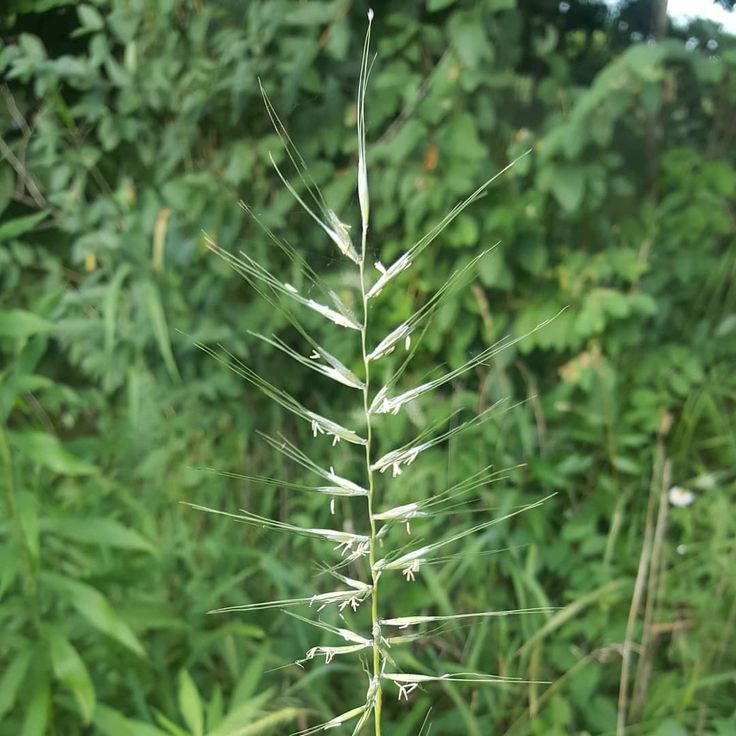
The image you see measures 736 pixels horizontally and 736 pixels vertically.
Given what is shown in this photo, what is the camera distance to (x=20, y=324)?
78cm

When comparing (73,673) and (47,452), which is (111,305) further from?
(73,673)

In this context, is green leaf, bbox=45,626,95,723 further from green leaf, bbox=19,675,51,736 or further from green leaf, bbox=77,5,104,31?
green leaf, bbox=77,5,104,31

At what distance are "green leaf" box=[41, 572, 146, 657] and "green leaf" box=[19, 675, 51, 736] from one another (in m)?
0.08

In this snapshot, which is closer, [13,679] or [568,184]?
[13,679]

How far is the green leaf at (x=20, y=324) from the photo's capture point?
769 millimetres

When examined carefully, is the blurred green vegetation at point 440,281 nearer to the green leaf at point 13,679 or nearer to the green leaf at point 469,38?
the green leaf at point 469,38

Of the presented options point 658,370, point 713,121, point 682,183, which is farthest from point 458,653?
point 713,121

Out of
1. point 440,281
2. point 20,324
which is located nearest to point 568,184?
point 440,281

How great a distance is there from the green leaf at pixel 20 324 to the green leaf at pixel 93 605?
257mm

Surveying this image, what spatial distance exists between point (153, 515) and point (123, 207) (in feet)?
2.20

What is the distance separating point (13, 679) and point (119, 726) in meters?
0.12

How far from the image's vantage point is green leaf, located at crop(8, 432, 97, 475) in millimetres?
754

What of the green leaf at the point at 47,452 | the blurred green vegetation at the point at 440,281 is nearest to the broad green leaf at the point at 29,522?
the green leaf at the point at 47,452

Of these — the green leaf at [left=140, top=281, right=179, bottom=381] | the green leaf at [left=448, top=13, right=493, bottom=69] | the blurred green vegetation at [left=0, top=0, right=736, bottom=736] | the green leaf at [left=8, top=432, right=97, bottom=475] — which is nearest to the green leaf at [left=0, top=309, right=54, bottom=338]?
the green leaf at [left=8, top=432, right=97, bottom=475]
